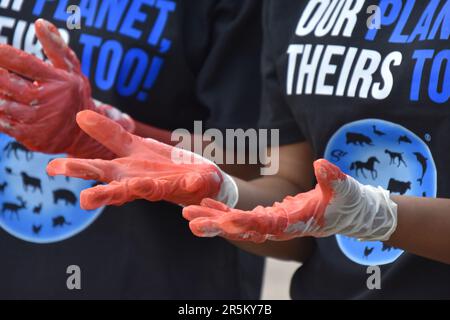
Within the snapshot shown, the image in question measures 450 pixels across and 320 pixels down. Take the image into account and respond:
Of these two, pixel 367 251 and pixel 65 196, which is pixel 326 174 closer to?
pixel 367 251

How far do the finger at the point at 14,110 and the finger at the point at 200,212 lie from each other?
1.67 feet

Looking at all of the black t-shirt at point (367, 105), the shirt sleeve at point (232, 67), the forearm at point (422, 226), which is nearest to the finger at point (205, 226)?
the forearm at point (422, 226)

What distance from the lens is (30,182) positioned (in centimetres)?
197

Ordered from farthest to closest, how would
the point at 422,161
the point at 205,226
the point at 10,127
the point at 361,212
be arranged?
the point at 10,127
the point at 422,161
the point at 361,212
the point at 205,226

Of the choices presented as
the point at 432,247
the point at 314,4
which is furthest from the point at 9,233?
the point at 432,247

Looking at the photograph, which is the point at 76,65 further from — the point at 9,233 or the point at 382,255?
the point at 382,255

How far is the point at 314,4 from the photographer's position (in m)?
1.79

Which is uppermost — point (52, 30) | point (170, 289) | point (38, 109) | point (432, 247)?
point (52, 30)

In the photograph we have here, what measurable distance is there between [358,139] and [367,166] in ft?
0.17

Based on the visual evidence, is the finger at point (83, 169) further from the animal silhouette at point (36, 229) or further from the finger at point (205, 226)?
the animal silhouette at point (36, 229)

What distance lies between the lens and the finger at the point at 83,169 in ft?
4.42

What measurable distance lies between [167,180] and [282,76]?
19.5 inches

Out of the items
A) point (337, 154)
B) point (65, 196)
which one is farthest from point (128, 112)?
point (337, 154)

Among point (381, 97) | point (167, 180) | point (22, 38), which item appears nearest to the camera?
point (167, 180)
